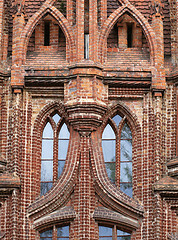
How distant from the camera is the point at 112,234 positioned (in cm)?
2850

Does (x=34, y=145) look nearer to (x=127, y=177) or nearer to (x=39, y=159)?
(x=39, y=159)

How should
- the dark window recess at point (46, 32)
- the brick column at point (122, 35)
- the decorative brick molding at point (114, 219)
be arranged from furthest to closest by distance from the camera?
the dark window recess at point (46, 32) < the brick column at point (122, 35) < the decorative brick molding at point (114, 219)

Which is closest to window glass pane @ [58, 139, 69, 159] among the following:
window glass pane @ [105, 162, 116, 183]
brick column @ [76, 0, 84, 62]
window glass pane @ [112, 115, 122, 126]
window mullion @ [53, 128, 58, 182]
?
window mullion @ [53, 128, 58, 182]

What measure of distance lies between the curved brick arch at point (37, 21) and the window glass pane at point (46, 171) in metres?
3.00

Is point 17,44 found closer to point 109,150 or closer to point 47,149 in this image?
point 47,149

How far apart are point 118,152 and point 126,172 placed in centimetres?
60

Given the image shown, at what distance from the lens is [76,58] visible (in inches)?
1158

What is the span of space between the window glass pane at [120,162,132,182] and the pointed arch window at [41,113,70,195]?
1.64m

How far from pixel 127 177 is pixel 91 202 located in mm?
1401

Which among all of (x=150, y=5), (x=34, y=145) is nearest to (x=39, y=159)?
(x=34, y=145)

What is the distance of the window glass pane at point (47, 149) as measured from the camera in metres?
29.5

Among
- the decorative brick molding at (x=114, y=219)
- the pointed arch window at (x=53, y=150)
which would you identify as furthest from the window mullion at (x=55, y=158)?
the decorative brick molding at (x=114, y=219)

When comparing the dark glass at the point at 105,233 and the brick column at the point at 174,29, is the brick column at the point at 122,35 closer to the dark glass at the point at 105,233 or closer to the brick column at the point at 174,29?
the brick column at the point at 174,29

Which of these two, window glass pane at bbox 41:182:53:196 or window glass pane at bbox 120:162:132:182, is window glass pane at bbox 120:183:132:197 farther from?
window glass pane at bbox 41:182:53:196
